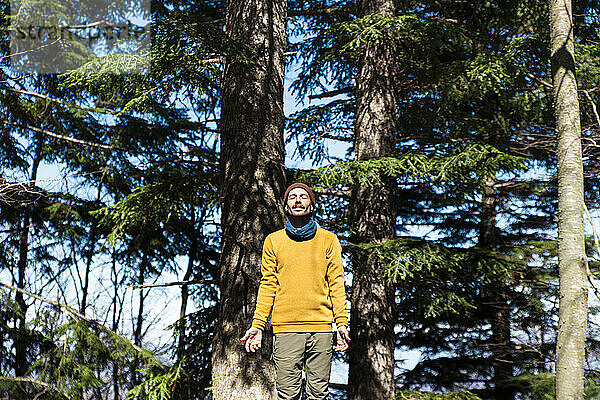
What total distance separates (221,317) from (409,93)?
5374 mm

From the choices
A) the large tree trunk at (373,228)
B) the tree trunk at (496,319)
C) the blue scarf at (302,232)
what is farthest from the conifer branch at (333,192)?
the tree trunk at (496,319)

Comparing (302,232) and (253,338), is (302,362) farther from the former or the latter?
(302,232)

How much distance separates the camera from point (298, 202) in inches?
132

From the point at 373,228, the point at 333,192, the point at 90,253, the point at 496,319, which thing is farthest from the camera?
the point at 90,253

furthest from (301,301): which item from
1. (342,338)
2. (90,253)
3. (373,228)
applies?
(90,253)

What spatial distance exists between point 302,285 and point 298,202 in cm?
59

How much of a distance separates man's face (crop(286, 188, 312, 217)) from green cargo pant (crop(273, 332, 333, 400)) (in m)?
0.86

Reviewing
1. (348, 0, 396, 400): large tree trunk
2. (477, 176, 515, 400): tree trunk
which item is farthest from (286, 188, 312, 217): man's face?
(477, 176, 515, 400): tree trunk

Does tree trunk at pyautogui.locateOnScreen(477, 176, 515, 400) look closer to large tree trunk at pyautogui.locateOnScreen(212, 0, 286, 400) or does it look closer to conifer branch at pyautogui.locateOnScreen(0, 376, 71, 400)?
large tree trunk at pyautogui.locateOnScreen(212, 0, 286, 400)

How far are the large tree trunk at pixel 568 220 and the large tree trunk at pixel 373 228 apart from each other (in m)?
2.07

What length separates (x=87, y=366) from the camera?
7.43m

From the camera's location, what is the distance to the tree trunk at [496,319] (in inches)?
373

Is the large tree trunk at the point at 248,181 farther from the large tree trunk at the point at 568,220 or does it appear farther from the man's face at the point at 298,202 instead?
the large tree trunk at the point at 568,220

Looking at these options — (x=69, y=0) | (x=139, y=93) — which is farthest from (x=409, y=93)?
(x=69, y=0)
